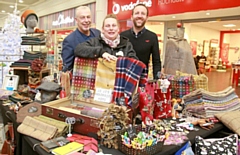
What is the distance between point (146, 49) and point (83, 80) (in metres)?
0.92

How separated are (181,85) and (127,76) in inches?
30.6

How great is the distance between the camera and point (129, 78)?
61.8 inches

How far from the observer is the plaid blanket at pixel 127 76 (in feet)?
5.13

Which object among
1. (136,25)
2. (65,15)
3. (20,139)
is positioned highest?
(65,15)

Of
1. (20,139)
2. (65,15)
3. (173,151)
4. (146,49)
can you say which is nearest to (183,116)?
(173,151)

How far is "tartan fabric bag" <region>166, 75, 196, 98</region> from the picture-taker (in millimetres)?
2117

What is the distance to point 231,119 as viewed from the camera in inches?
68.8

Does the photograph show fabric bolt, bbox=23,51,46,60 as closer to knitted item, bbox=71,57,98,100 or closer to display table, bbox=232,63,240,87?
knitted item, bbox=71,57,98,100

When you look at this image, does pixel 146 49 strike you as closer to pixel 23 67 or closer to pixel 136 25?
pixel 136 25

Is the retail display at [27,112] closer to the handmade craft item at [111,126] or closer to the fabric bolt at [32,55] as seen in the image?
the handmade craft item at [111,126]

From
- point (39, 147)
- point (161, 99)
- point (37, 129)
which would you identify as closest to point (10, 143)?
point (37, 129)

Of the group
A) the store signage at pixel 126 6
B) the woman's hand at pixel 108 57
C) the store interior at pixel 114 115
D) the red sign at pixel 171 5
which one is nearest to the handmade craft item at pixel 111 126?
the store interior at pixel 114 115

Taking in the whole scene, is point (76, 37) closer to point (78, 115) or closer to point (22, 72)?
point (78, 115)

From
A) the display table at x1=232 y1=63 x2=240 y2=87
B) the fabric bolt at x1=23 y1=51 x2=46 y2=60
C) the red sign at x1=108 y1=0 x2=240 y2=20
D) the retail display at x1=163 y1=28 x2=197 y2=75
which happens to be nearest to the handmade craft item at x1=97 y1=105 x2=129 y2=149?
the retail display at x1=163 y1=28 x2=197 y2=75
